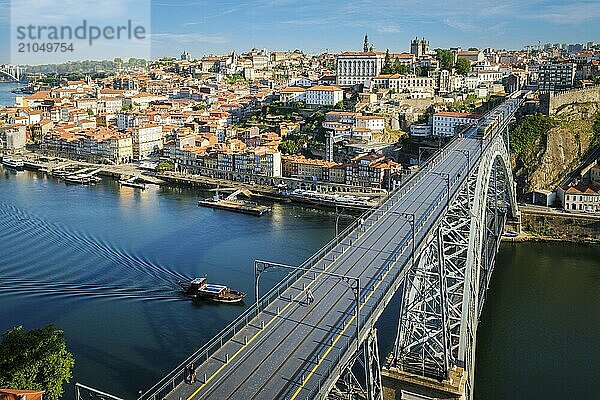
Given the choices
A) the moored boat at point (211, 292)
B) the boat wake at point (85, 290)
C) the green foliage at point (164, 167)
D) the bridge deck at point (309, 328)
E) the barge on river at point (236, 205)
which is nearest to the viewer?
the bridge deck at point (309, 328)

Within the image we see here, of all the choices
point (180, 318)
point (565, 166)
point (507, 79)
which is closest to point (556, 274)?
point (565, 166)

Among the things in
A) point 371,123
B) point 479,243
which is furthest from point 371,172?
point 479,243

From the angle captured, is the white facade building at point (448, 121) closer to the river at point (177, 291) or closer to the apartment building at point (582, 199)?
the apartment building at point (582, 199)

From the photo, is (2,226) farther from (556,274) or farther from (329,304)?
(556,274)

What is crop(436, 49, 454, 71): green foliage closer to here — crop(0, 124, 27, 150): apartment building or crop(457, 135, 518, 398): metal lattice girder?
crop(457, 135, 518, 398): metal lattice girder

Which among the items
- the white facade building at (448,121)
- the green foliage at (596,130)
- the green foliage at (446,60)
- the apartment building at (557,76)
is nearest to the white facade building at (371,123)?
the white facade building at (448,121)

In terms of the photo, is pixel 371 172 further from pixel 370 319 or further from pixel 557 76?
pixel 370 319
